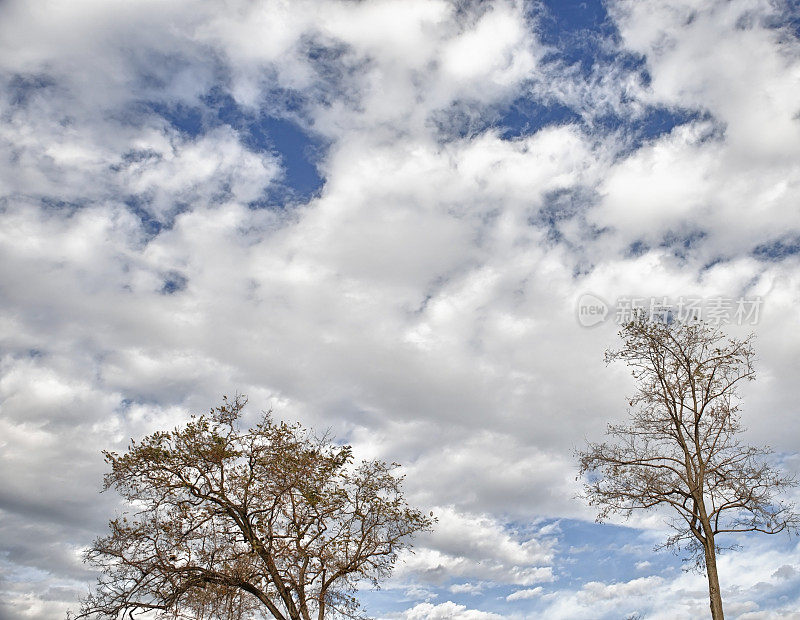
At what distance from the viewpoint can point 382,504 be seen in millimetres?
25672

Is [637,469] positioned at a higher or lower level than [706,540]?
higher

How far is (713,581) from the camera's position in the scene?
64.3ft

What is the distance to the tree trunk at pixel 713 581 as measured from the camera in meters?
19.3

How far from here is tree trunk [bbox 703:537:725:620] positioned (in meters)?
19.3

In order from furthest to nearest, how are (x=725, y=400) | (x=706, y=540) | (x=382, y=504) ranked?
(x=382, y=504), (x=725, y=400), (x=706, y=540)

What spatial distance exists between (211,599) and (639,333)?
58.8ft

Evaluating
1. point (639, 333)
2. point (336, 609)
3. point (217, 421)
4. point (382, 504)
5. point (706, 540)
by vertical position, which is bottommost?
point (336, 609)

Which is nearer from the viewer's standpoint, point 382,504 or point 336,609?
point 336,609

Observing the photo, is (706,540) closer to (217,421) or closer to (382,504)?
(382,504)

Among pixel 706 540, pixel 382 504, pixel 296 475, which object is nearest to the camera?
pixel 706 540

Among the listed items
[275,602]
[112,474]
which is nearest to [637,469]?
[275,602]

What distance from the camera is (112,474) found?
901 inches

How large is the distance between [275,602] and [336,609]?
2.28 meters

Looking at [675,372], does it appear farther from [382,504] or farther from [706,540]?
[382,504]
